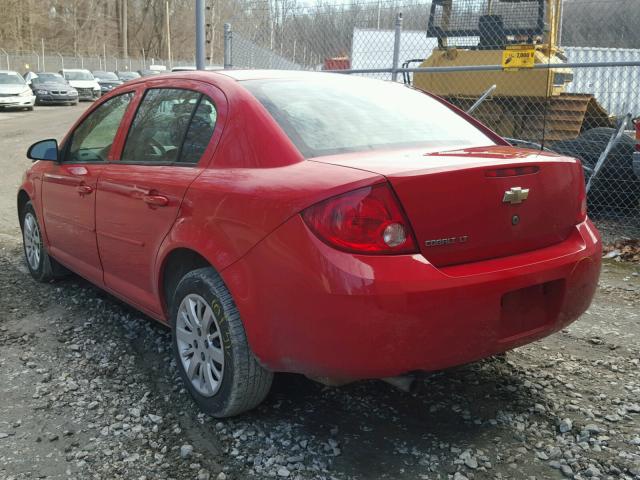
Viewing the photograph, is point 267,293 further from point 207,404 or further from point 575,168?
point 575,168

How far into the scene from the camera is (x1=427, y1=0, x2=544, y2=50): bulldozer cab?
28.4 feet

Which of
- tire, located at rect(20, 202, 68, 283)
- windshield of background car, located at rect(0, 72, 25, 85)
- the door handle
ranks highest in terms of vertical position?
windshield of background car, located at rect(0, 72, 25, 85)

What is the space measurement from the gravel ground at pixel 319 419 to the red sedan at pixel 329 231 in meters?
0.26

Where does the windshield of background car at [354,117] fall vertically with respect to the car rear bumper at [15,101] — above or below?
above

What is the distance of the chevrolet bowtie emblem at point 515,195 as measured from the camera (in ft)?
8.50

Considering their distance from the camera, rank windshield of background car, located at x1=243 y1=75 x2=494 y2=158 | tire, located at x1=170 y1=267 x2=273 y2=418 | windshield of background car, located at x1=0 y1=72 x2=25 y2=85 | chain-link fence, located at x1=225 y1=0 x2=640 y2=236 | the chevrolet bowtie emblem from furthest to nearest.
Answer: windshield of background car, located at x1=0 y1=72 x2=25 y2=85 < chain-link fence, located at x1=225 y1=0 x2=640 y2=236 < windshield of background car, located at x1=243 y1=75 x2=494 y2=158 < tire, located at x1=170 y1=267 x2=273 y2=418 < the chevrolet bowtie emblem

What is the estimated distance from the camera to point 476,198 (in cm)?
252

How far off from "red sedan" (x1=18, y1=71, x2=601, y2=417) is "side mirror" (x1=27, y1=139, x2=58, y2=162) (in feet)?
3.20

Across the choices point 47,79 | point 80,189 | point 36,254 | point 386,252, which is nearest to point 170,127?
point 80,189

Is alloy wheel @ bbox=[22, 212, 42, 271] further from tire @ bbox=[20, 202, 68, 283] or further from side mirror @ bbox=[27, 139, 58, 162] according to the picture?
side mirror @ bbox=[27, 139, 58, 162]

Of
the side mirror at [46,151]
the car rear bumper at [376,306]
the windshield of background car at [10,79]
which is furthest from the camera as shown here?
the windshield of background car at [10,79]

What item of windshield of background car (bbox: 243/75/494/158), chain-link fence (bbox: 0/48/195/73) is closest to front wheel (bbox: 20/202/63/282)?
windshield of background car (bbox: 243/75/494/158)

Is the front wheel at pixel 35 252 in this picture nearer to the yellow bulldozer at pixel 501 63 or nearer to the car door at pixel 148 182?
the car door at pixel 148 182

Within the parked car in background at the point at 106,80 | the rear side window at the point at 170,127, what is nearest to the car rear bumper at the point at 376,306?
the rear side window at the point at 170,127
